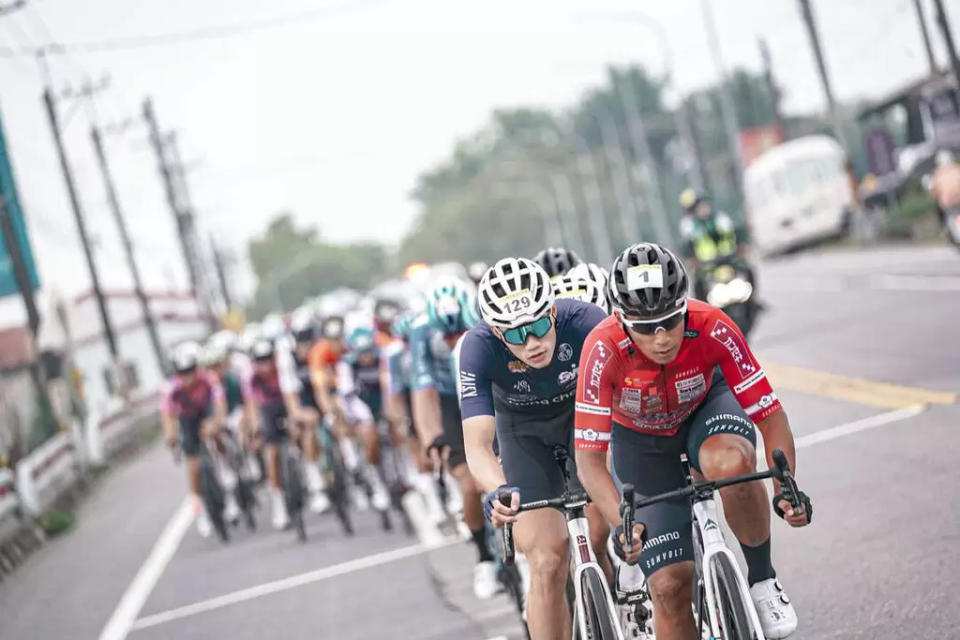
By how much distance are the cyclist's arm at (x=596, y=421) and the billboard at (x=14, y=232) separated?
74.6ft

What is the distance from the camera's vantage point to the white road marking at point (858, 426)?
40.0 feet

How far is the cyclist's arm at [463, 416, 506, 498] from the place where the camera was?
6.44 m

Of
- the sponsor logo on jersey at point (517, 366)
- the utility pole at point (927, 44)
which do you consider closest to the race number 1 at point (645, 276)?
the sponsor logo on jersey at point (517, 366)

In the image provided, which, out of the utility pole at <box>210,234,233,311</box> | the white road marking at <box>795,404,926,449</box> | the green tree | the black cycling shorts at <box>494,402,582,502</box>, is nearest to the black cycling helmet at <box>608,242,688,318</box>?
the black cycling shorts at <box>494,402,582,502</box>

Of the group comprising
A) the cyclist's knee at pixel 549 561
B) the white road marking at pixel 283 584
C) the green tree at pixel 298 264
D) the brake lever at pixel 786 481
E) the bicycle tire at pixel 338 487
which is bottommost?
the white road marking at pixel 283 584

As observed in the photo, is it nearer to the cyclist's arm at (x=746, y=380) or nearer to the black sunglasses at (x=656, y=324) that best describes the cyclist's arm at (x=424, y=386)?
the cyclist's arm at (x=746, y=380)

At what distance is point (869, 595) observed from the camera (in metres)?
7.48

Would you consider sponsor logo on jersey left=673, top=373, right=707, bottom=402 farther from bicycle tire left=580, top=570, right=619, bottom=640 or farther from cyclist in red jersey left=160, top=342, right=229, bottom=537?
cyclist in red jersey left=160, top=342, right=229, bottom=537

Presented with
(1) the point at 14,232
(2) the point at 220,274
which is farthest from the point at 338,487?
(2) the point at 220,274

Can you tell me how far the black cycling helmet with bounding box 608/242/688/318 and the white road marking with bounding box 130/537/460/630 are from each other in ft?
23.8

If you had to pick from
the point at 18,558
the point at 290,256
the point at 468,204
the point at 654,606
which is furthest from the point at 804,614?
the point at 290,256

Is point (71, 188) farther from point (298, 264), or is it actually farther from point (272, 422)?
point (298, 264)

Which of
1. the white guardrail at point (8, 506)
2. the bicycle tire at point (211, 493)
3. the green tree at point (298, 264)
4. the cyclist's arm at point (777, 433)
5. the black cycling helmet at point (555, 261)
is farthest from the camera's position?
the green tree at point (298, 264)

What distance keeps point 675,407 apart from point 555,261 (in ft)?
9.57
